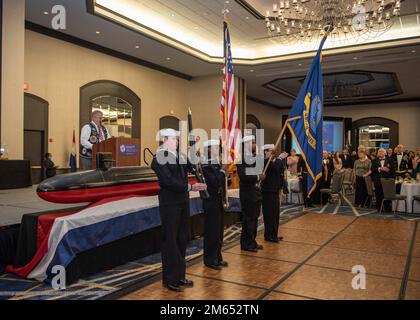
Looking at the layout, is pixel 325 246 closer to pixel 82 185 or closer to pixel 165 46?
pixel 82 185

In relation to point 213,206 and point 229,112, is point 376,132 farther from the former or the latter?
point 213,206

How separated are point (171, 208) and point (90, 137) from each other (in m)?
2.66

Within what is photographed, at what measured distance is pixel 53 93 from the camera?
384 inches

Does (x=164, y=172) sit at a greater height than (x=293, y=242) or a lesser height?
greater

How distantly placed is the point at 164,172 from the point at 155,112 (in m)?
10.2

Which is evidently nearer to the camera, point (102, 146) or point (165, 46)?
point (102, 146)

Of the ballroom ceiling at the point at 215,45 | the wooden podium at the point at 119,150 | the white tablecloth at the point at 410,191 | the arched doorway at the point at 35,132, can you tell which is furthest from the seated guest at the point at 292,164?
the arched doorway at the point at 35,132

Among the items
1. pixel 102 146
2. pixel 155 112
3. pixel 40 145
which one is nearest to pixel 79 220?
pixel 102 146

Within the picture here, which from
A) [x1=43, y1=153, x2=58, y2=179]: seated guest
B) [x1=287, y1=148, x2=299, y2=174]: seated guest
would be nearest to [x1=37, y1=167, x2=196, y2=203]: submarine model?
[x1=43, y1=153, x2=58, y2=179]: seated guest

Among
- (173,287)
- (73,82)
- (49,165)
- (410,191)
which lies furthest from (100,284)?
(73,82)

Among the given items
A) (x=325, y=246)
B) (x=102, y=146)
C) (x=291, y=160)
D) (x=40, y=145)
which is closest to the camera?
(x=325, y=246)

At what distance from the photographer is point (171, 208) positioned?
11.2ft

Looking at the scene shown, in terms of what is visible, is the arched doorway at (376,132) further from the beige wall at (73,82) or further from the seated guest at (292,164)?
the beige wall at (73,82)

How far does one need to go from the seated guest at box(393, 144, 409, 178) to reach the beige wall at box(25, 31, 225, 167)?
780cm
